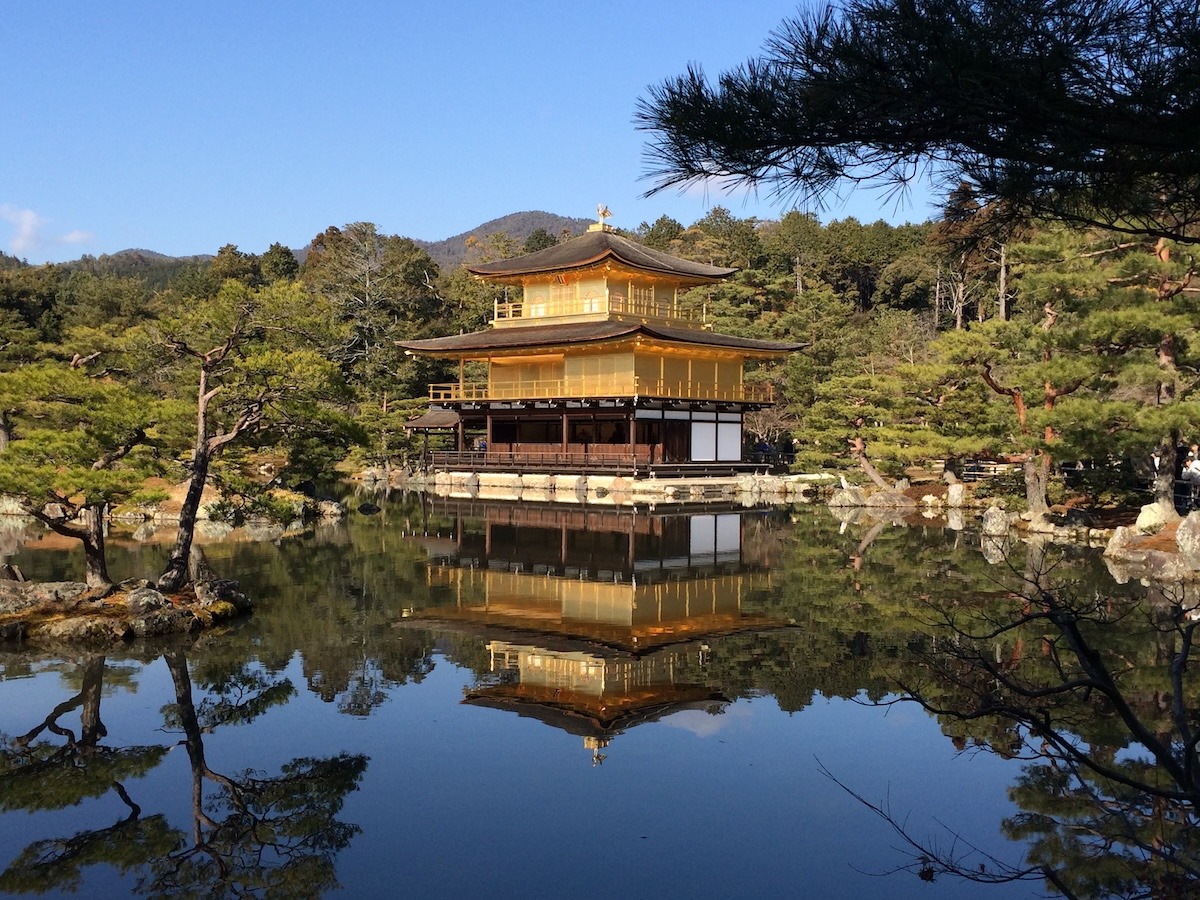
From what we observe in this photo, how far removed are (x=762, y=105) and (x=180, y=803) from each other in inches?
202

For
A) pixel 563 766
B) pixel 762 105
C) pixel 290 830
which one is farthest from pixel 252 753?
pixel 762 105

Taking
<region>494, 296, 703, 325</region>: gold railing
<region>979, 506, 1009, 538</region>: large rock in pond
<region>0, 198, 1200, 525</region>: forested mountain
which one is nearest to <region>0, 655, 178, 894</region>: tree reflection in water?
<region>0, 198, 1200, 525</region>: forested mountain

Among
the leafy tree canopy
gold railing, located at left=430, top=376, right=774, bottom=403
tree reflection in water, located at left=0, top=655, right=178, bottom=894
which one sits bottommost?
tree reflection in water, located at left=0, top=655, right=178, bottom=894

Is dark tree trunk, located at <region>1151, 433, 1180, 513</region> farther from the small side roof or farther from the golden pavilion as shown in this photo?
the small side roof

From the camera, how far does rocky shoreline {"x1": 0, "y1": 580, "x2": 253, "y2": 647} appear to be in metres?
10.2

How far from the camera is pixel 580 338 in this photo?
1184 inches

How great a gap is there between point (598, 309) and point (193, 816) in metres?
28.1

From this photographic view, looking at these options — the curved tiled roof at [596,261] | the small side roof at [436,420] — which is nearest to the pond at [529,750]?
the curved tiled roof at [596,261]

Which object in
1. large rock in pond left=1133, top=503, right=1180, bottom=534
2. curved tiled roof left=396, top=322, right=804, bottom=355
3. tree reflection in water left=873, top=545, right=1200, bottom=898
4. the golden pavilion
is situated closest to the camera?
tree reflection in water left=873, top=545, right=1200, bottom=898

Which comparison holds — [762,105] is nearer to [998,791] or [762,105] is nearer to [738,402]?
[998,791]

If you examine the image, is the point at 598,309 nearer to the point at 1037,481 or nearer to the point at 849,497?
the point at 849,497

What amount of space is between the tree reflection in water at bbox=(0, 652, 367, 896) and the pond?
0.07ft

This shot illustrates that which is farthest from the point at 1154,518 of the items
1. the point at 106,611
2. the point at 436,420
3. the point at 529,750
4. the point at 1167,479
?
the point at 436,420

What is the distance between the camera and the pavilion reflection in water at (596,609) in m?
8.46
